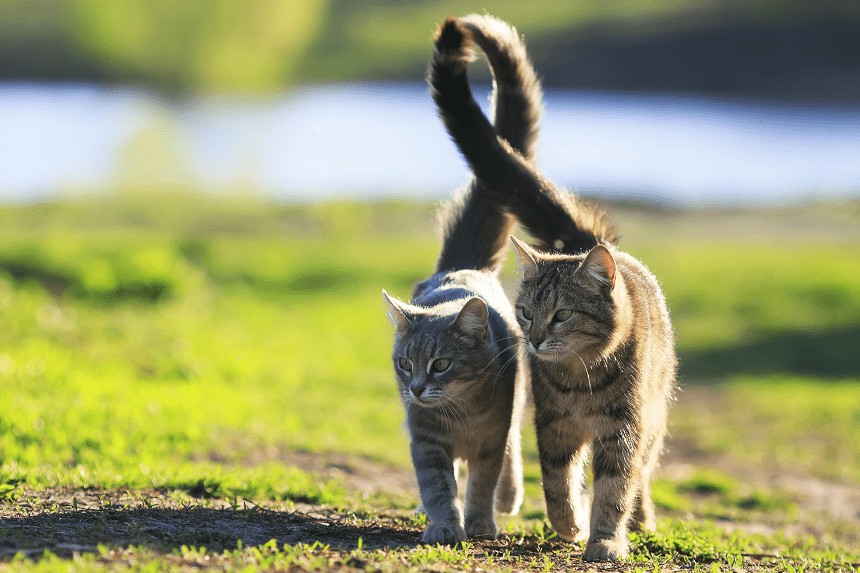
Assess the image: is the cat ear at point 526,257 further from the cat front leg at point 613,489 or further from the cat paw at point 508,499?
the cat paw at point 508,499

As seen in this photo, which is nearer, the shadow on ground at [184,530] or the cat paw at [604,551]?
the shadow on ground at [184,530]

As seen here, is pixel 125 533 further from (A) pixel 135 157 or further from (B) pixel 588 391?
(A) pixel 135 157

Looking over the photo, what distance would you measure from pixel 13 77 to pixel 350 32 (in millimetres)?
17751

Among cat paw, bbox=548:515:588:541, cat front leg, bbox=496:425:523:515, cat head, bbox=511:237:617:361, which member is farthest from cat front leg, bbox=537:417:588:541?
cat front leg, bbox=496:425:523:515

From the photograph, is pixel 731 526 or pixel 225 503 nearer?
pixel 225 503

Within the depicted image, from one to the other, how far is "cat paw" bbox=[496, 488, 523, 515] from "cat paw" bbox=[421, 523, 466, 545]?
1.07m

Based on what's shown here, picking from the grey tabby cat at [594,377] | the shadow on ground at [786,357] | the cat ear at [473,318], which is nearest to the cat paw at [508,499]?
the grey tabby cat at [594,377]

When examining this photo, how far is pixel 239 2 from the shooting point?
35.7 m

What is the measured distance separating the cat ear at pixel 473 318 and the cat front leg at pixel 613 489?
820 millimetres

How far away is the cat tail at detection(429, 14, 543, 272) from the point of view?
6594 millimetres

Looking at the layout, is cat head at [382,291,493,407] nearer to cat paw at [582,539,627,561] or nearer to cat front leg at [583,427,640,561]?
cat front leg at [583,427,640,561]

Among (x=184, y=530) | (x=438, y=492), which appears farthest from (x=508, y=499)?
(x=184, y=530)

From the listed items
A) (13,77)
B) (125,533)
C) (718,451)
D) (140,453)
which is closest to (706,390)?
(718,451)

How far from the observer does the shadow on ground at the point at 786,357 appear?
13.3 m
